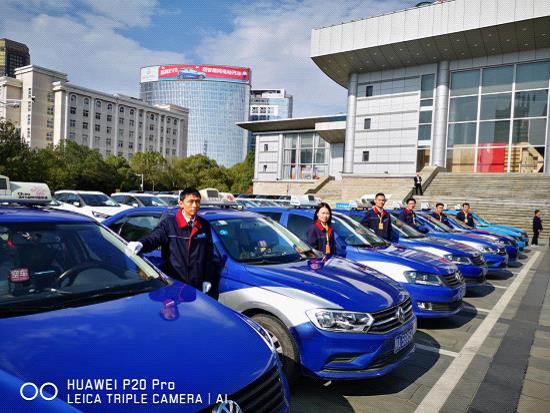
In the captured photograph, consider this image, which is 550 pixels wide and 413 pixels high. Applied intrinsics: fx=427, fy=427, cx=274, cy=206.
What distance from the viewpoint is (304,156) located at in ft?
178

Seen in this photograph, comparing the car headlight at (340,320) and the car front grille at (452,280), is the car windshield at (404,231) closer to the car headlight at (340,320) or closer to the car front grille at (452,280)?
the car front grille at (452,280)

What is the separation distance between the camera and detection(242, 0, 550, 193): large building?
107 ft

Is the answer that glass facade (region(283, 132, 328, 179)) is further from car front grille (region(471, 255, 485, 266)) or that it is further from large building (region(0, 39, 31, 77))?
large building (region(0, 39, 31, 77))

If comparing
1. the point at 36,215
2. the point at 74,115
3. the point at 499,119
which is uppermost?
the point at 74,115

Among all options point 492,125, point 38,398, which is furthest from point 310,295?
point 492,125

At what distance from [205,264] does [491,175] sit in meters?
32.2

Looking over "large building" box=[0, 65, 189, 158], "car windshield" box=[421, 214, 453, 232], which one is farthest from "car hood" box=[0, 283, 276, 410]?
"large building" box=[0, 65, 189, 158]

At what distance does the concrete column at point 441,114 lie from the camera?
36.3 metres

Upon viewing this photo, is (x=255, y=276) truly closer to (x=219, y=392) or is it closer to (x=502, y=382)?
(x=219, y=392)

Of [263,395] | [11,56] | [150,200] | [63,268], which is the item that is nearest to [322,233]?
[63,268]

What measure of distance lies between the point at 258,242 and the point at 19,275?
2.50m

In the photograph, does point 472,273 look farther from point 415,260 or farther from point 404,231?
point 415,260

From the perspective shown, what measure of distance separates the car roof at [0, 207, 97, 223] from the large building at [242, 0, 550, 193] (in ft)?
113

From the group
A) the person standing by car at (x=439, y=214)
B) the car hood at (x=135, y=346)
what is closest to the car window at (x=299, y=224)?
the car hood at (x=135, y=346)
